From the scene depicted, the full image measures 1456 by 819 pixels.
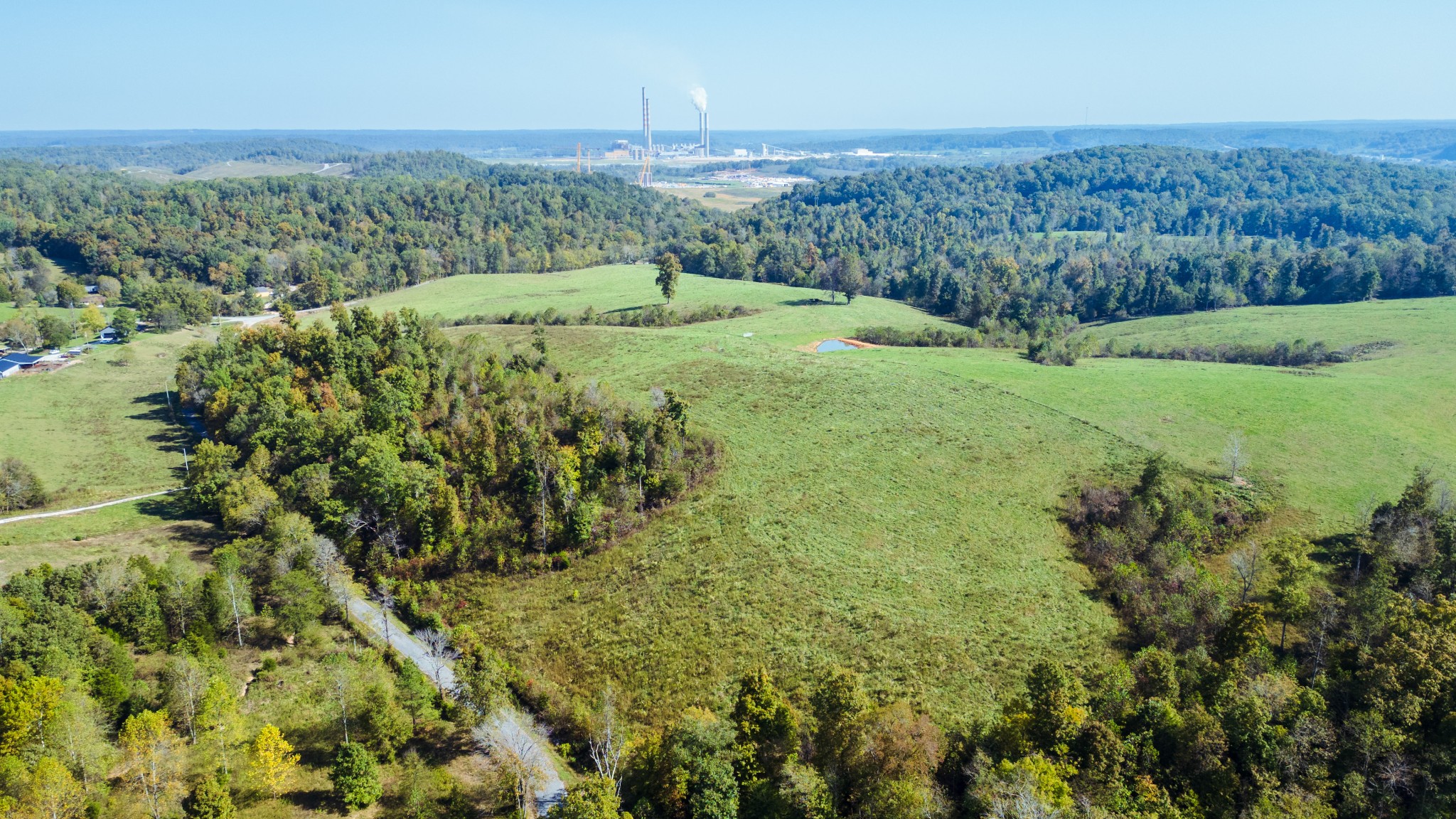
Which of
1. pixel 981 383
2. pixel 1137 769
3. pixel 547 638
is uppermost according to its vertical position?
pixel 981 383

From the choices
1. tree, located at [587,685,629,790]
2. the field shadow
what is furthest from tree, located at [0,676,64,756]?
the field shadow

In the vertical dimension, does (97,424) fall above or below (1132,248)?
below

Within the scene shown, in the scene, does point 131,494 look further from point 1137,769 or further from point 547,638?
point 1137,769

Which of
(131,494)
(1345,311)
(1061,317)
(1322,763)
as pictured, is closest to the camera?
(1322,763)

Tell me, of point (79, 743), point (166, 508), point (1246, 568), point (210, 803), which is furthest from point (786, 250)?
point (79, 743)

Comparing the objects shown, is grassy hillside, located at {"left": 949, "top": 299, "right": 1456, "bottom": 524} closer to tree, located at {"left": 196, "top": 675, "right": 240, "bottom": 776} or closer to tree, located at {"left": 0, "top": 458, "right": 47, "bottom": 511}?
tree, located at {"left": 196, "top": 675, "right": 240, "bottom": 776}

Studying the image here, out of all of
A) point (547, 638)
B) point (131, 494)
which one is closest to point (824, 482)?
point (547, 638)

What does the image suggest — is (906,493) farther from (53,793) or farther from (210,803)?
(53,793)
